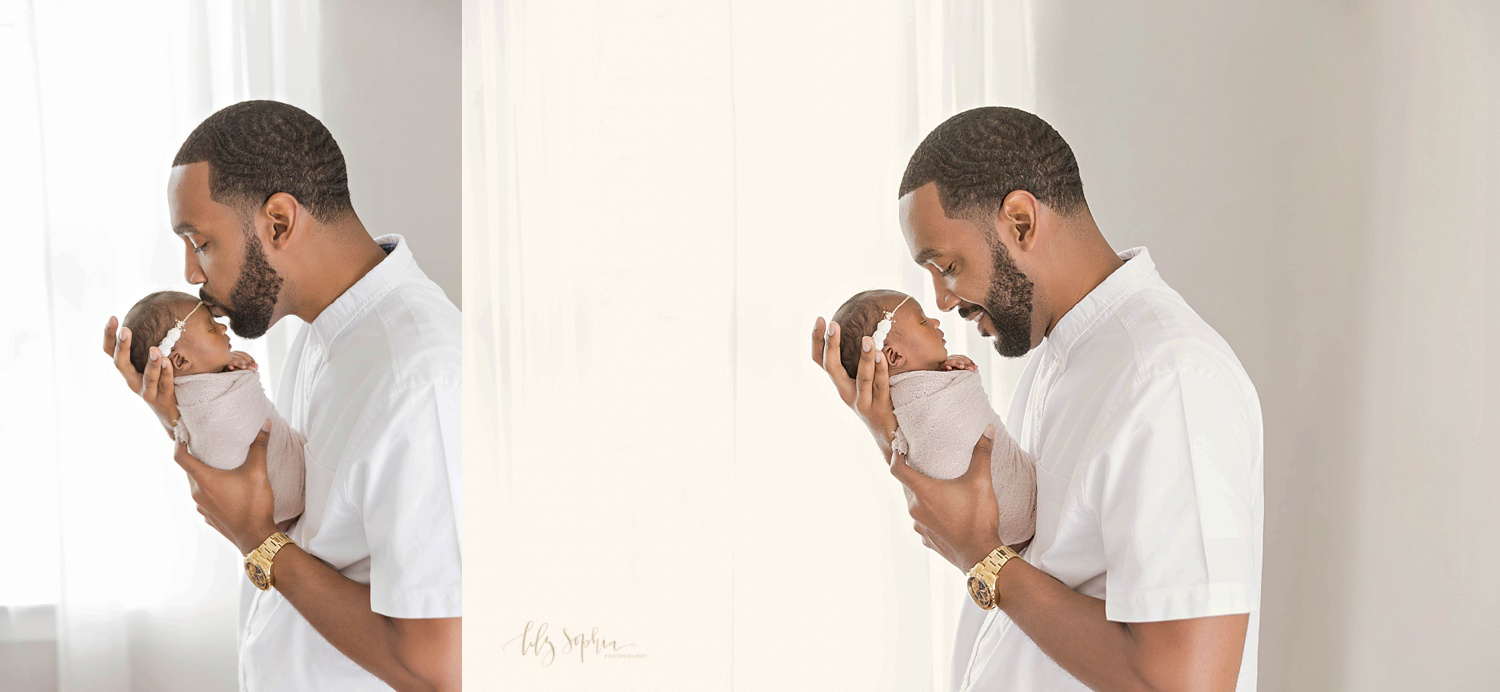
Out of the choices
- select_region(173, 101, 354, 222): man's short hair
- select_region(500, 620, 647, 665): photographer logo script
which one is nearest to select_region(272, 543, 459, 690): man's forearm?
select_region(500, 620, 647, 665): photographer logo script

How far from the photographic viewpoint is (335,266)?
1030 mm

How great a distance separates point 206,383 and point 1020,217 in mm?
861

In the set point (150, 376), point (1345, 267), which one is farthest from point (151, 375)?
point (1345, 267)

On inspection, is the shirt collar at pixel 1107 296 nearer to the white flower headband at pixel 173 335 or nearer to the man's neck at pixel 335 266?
the man's neck at pixel 335 266

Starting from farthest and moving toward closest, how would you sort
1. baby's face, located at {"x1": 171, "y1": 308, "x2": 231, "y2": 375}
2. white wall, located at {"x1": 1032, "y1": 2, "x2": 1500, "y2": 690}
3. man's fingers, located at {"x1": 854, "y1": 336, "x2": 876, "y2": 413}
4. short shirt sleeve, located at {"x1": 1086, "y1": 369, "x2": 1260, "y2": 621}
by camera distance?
1. white wall, located at {"x1": 1032, "y1": 2, "x2": 1500, "y2": 690}
2. man's fingers, located at {"x1": 854, "y1": 336, "x2": 876, "y2": 413}
3. short shirt sleeve, located at {"x1": 1086, "y1": 369, "x2": 1260, "y2": 621}
4. baby's face, located at {"x1": 171, "y1": 308, "x2": 231, "y2": 375}

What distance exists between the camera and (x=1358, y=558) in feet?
5.21

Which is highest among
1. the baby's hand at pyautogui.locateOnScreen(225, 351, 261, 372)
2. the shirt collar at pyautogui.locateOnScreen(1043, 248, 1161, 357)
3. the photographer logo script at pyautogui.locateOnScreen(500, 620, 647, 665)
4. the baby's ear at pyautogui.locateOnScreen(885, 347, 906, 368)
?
the shirt collar at pyautogui.locateOnScreen(1043, 248, 1161, 357)

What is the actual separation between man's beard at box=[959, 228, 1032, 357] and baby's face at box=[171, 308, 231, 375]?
801mm

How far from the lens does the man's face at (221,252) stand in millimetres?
988

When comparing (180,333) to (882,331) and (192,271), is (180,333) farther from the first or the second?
(882,331)

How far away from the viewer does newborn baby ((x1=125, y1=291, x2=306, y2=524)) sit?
97 cm

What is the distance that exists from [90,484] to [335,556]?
238 mm

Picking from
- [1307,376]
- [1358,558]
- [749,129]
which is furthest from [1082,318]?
[1358,558]

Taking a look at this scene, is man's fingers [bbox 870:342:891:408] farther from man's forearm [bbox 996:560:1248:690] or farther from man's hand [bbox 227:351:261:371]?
man's hand [bbox 227:351:261:371]
